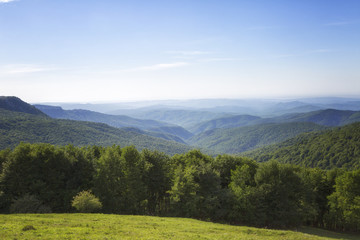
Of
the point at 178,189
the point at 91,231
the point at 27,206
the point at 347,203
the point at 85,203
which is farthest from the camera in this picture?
the point at 347,203

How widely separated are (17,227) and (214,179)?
116 feet

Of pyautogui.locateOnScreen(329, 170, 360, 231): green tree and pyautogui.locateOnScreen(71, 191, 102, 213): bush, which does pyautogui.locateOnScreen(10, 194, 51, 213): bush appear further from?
pyautogui.locateOnScreen(329, 170, 360, 231): green tree

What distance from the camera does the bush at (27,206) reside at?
1355 inches

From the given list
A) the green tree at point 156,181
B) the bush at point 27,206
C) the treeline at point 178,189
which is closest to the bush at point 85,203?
the treeline at point 178,189

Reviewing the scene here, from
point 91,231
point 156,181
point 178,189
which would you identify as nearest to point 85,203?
point 91,231

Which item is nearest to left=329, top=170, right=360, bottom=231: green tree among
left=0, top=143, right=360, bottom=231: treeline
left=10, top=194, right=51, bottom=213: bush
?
left=0, top=143, right=360, bottom=231: treeline

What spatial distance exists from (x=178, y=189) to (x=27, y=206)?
27472 mm

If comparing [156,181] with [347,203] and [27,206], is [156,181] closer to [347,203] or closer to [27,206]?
[27,206]

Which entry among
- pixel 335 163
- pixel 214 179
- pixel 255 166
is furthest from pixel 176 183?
pixel 335 163

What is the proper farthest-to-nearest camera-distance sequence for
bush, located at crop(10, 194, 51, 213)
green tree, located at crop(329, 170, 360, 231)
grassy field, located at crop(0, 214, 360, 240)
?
green tree, located at crop(329, 170, 360, 231), bush, located at crop(10, 194, 51, 213), grassy field, located at crop(0, 214, 360, 240)

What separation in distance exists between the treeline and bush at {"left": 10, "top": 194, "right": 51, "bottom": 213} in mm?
746

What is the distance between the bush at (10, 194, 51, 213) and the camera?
34.4 meters

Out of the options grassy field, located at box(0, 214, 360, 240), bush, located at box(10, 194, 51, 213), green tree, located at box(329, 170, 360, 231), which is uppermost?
grassy field, located at box(0, 214, 360, 240)

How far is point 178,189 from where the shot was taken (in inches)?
1705
